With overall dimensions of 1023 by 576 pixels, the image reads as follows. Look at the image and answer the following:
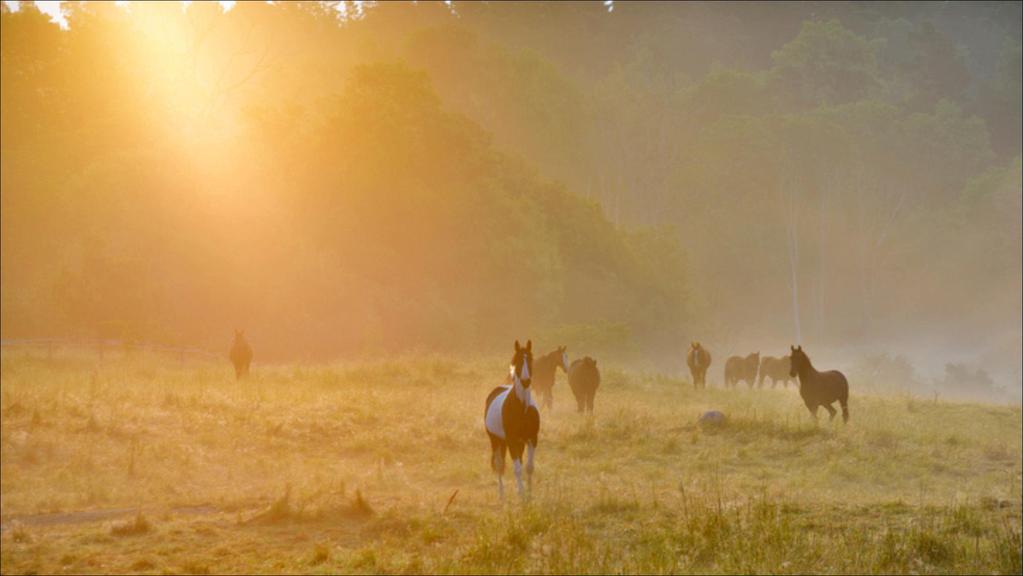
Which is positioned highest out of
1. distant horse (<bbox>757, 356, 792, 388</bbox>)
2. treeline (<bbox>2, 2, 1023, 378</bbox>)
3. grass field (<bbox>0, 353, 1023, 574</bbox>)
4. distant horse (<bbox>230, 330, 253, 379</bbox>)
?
treeline (<bbox>2, 2, 1023, 378</bbox>)

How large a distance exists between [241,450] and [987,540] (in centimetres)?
1622

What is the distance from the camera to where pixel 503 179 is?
224 ft

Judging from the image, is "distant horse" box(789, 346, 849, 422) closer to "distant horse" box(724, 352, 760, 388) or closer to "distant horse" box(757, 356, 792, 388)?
"distant horse" box(757, 356, 792, 388)

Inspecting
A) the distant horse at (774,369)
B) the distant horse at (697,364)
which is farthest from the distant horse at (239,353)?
the distant horse at (774,369)

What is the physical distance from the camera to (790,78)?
135250 millimetres

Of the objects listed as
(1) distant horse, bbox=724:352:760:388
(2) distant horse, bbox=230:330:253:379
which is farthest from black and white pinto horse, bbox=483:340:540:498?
(1) distant horse, bbox=724:352:760:388

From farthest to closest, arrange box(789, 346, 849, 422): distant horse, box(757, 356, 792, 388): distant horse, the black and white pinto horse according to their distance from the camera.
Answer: box(757, 356, 792, 388): distant horse, box(789, 346, 849, 422): distant horse, the black and white pinto horse

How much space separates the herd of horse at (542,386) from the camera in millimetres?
16141

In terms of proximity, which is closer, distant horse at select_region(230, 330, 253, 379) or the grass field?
the grass field

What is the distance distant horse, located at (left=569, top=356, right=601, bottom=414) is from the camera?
2816 centimetres

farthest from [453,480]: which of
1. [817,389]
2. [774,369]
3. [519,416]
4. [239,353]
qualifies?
[774,369]

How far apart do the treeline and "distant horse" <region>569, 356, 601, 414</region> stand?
21.5m

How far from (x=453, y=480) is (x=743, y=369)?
25.7 meters

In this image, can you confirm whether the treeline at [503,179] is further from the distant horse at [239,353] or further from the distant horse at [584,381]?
the distant horse at [584,381]
